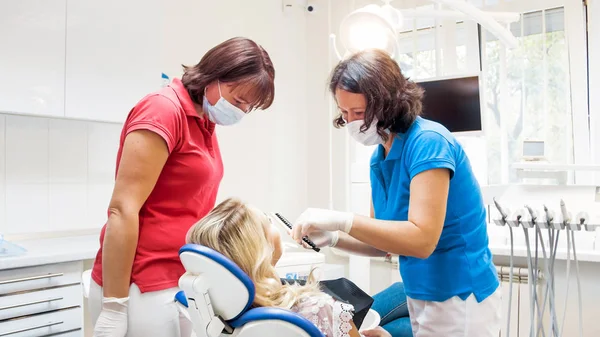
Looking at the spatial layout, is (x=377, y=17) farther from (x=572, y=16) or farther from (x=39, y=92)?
(x=572, y=16)

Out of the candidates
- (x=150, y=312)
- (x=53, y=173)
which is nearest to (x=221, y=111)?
(x=150, y=312)

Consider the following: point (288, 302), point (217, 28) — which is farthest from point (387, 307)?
point (217, 28)

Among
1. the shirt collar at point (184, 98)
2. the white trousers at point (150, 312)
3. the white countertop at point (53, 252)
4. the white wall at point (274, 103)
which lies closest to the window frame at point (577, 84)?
the white wall at point (274, 103)

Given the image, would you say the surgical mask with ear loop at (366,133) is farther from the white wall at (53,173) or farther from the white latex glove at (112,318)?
the white wall at (53,173)

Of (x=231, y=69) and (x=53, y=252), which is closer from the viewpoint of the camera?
(x=231, y=69)

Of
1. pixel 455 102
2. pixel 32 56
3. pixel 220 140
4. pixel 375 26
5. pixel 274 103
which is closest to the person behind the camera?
pixel 375 26

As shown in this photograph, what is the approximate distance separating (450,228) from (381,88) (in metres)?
0.39

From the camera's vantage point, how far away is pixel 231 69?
4.44 ft

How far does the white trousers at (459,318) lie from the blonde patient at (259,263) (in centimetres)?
22

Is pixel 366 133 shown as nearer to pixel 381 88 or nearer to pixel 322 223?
pixel 381 88

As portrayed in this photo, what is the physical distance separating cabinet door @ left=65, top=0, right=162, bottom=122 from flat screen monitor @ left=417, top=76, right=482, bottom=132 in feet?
4.73

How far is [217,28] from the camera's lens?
320 centimetres

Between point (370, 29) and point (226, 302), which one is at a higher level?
point (370, 29)

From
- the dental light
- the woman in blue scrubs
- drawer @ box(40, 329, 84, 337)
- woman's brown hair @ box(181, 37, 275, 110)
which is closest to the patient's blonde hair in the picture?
the woman in blue scrubs
